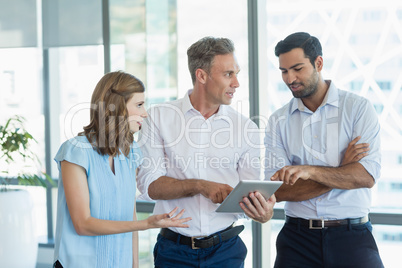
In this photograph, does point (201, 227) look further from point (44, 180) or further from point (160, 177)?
point (44, 180)

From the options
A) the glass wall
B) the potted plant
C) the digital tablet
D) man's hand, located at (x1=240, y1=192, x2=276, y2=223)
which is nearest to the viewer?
the digital tablet

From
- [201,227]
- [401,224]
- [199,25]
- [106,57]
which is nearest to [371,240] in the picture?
A: [201,227]

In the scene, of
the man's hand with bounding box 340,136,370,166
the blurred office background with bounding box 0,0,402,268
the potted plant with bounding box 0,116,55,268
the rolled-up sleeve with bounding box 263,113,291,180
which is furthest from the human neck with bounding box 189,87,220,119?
the potted plant with bounding box 0,116,55,268

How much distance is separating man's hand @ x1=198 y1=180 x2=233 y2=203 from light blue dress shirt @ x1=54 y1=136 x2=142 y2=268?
374 mm

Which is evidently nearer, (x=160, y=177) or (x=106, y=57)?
(x=160, y=177)

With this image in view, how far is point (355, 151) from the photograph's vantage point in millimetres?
2293

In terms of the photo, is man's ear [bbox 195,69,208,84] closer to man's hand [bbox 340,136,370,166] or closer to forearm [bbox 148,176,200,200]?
forearm [bbox 148,176,200,200]

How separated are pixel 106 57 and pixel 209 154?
6.60 feet

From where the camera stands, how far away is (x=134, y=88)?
2.01 m

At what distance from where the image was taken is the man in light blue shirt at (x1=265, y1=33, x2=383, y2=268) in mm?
2281

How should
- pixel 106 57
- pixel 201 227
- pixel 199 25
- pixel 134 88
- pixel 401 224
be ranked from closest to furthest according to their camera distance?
pixel 134 88
pixel 201 227
pixel 401 224
pixel 199 25
pixel 106 57

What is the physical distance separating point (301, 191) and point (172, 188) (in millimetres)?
645

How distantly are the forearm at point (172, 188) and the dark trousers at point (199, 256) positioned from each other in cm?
23

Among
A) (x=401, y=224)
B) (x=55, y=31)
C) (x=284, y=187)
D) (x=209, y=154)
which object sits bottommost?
(x=401, y=224)
